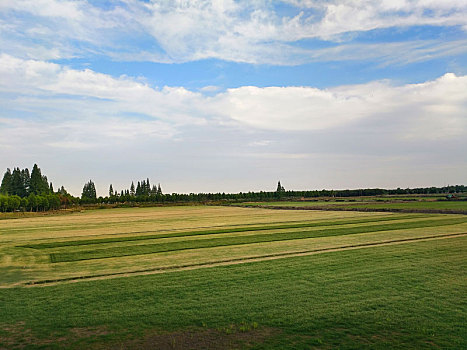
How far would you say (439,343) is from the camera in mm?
8211

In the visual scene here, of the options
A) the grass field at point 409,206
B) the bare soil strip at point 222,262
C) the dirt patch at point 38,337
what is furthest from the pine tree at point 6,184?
the dirt patch at point 38,337

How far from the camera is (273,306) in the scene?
35.6ft

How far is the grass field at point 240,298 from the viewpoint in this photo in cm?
866

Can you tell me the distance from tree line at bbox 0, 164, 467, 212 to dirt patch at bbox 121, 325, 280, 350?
8277 centimetres

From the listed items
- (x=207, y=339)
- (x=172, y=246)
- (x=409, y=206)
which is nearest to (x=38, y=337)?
(x=207, y=339)

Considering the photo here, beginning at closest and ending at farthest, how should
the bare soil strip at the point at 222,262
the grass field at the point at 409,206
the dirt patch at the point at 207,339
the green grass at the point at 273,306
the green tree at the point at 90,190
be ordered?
1. the dirt patch at the point at 207,339
2. the green grass at the point at 273,306
3. the bare soil strip at the point at 222,262
4. the grass field at the point at 409,206
5. the green tree at the point at 90,190

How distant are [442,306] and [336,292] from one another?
2971mm

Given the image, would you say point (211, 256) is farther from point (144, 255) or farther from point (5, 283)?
point (5, 283)

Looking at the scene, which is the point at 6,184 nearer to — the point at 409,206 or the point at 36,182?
the point at 36,182

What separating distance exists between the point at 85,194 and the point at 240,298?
15361cm

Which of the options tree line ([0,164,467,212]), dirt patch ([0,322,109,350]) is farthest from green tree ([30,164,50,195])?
dirt patch ([0,322,109,350])

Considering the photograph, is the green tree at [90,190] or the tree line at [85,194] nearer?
the tree line at [85,194]

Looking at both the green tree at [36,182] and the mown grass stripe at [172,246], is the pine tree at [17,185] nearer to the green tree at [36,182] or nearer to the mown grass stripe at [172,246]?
the green tree at [36,182]

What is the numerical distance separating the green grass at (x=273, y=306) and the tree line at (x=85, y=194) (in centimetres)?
7862
